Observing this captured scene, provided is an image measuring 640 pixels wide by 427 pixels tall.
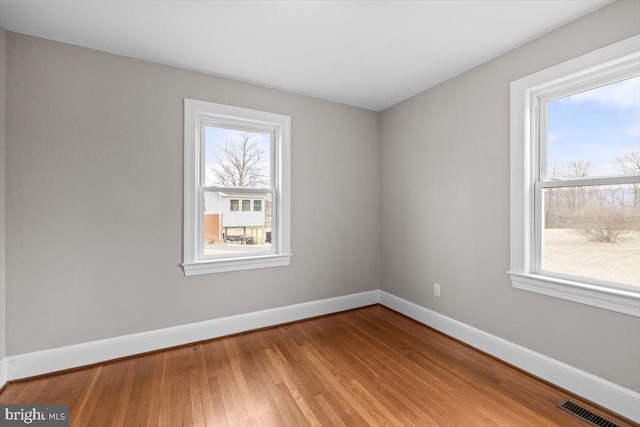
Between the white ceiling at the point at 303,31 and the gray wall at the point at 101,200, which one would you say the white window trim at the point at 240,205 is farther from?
the white ceiling at the point at 303,31

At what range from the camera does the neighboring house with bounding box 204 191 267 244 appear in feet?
9.20

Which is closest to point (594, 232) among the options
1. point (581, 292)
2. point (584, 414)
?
point (581, 292)

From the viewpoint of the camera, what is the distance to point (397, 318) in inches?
128

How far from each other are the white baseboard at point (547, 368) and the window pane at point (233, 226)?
1914 millimetres

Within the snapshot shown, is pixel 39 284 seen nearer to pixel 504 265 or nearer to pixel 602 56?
pixel 504 265

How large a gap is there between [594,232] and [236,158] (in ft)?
9.68

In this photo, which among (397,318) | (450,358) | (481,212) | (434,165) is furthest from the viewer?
(397,318)

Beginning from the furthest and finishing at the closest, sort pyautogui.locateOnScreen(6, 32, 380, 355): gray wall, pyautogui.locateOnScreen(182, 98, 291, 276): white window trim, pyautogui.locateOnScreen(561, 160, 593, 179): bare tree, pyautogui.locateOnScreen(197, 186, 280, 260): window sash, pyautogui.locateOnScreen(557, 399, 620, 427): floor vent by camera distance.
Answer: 1. pyautogui.locateOnScreen(197, 186, 280, 260): window sash
2. pyautogui.locateOnScreen(182, 98, 291, 276): white window trim
3. pyautogui.locateOnScreen(6, 32, 380, 355): gray wall
4. pyautogui.locateOnScreen(561, 160, 593, 179): bare tree
5. pyautogui.locateOnScreen(557, 399, 620, 427): floor vent

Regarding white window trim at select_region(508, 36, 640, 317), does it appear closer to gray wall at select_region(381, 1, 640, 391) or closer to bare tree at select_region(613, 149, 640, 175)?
gray wall at select_region(381, 1, 640, 391)

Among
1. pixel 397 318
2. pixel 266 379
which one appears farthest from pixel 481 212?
pixel 266 379

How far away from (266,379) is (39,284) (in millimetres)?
1820

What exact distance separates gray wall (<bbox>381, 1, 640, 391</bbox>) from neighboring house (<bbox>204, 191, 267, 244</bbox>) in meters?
1.58

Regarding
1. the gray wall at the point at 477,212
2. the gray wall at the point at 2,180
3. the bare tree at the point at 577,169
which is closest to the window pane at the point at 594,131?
the bare tree at the point at 577,169

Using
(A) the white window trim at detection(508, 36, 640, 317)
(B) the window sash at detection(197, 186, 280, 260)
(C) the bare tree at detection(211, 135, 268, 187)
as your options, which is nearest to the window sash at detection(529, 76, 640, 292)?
(A) the white window trim at detection(508, 36, 640, 317)
